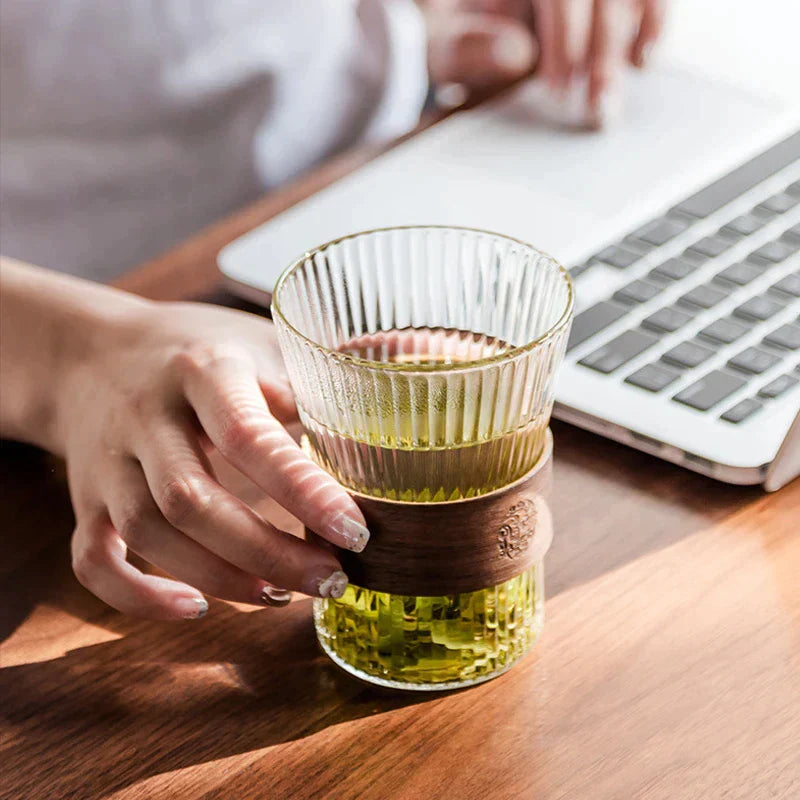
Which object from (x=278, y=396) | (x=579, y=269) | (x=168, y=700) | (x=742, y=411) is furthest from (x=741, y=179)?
(x=168, y=700)

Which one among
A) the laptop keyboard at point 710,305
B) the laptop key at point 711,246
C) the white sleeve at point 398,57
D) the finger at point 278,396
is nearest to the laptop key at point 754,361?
the laptop keyboard at point 710,305

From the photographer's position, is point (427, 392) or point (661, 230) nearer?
point (427, 392)

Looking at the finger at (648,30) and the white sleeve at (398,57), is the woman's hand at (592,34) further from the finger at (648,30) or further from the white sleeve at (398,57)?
the white sleeve at (398,57)

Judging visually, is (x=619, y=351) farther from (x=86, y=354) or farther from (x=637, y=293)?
(x=86, y=354)

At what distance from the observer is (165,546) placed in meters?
Result: 0.49

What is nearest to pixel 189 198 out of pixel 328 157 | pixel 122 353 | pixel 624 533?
pixel 328 157

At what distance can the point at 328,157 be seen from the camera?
1091 millimetres

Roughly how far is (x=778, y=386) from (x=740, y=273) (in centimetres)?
11

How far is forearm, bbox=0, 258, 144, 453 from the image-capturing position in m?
0.58

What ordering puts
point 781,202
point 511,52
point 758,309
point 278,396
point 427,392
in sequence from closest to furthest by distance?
point 427,392 → point 278,396 → point 758,309 → point 781,202 → point 511,52

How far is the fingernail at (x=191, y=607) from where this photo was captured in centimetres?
49

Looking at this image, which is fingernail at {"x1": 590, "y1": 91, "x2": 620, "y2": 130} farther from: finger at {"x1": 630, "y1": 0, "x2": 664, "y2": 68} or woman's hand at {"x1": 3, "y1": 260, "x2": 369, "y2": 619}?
woman's hand at {"x1": 3, "y1": 260, "x2": 369, "y2": 619}

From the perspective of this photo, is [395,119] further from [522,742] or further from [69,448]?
[522,742]

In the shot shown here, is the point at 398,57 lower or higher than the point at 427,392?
lower
